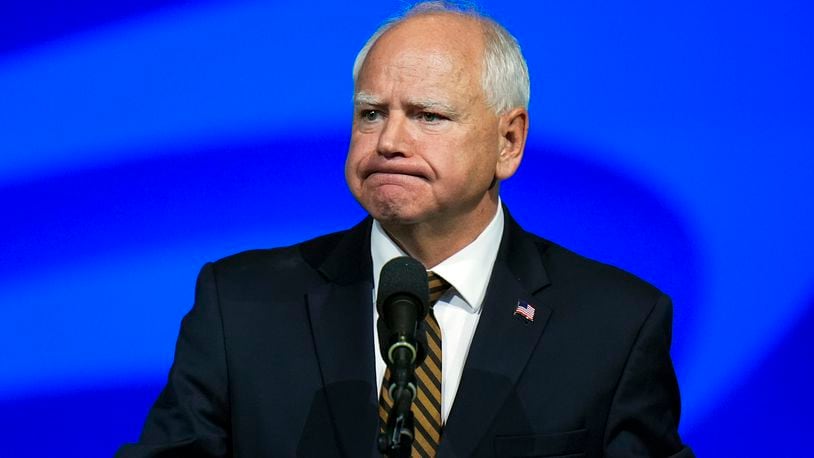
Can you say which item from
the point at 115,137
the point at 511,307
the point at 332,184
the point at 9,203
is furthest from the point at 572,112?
the point at 9,203

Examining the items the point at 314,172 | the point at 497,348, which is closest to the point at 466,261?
the point at 497,348

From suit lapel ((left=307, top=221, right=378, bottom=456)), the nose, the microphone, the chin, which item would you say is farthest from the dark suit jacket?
the microphone

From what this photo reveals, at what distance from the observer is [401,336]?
1.82 metres

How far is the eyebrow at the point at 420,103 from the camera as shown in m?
2.49

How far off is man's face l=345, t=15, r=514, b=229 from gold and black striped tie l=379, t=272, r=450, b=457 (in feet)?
0.79

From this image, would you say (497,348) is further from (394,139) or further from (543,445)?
(394,139)

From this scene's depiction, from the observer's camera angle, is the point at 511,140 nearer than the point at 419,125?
No

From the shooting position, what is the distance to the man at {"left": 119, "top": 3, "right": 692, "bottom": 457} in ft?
8.01

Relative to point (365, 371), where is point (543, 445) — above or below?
below

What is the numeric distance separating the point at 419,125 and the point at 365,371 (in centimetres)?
45

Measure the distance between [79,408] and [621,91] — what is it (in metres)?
1.43

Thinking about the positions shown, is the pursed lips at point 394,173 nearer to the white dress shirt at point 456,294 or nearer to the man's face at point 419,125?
the man's face at point 419,125

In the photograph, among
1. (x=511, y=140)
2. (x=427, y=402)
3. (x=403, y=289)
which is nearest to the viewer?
(x=403, y=289)

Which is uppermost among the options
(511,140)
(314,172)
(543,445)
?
(314,172)
